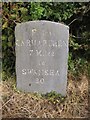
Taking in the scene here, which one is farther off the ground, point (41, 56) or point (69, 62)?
point (41, 56)

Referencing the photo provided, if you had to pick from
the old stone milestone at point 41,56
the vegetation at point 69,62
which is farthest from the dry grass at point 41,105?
the old stone milestone at point 41,56

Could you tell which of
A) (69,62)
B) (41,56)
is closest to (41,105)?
(41,56)

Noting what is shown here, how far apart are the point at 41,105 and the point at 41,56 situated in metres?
0.48

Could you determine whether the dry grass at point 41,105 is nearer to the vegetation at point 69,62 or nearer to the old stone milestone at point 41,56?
the vegetation at point 69,62

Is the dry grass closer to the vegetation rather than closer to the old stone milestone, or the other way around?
the vegetation

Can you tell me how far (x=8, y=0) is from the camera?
11.6 feet

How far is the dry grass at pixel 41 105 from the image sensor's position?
328 cm

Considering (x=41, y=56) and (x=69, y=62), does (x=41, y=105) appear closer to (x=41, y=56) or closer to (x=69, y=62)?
(x=41, y=56)

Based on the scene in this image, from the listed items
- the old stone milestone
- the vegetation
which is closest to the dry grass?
the vegetation

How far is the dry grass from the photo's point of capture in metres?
3.28

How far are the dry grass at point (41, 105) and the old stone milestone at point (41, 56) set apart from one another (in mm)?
122

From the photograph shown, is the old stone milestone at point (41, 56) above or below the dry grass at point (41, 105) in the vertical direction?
above

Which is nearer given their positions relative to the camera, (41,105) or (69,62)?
(41,105)

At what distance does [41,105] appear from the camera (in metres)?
3.35
